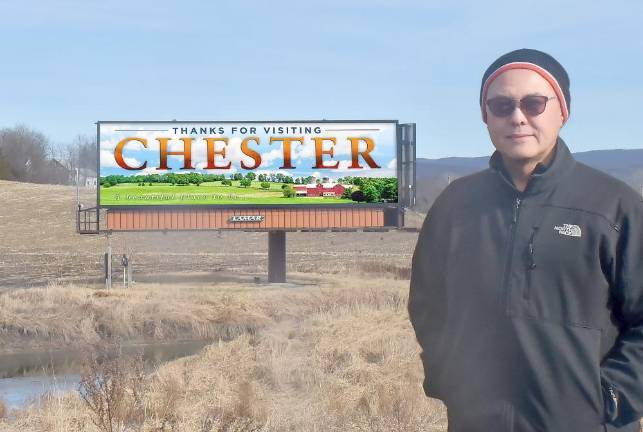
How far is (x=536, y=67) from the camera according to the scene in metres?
2.50

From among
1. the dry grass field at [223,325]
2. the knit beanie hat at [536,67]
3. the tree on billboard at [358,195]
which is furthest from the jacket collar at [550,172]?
the tree on billboard at [358,195]

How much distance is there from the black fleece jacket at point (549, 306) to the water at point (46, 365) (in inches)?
436

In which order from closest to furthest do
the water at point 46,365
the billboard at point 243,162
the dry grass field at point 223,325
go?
the dry grass field at point 223,325 < the water at point 46,365 < the billboard at point 243,162

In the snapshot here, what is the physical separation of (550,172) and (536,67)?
0.26 m

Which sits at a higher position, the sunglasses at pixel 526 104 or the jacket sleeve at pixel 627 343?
the sunglasses at pixel 526 104

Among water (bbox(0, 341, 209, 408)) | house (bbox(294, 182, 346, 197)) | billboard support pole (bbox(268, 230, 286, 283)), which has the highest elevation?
house (bbox(294, 182, 346, 197))

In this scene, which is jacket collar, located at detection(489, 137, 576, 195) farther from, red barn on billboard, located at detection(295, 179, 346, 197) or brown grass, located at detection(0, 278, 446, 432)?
red barn on billboard, located at detection(295, 179, 346, 197)

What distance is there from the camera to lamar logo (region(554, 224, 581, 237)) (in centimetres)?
238

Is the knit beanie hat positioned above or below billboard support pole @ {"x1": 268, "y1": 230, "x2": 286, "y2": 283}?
above

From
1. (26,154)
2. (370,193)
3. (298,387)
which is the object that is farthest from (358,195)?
(26,154)

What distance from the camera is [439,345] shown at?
8.49 feet

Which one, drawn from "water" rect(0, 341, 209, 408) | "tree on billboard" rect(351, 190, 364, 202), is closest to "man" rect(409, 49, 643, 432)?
"water" rect(0, 341, 209, 408)

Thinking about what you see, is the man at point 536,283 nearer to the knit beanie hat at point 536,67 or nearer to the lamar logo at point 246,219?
the knit beanie hat at point 536,67

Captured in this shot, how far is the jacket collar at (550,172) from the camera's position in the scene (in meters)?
2.48
